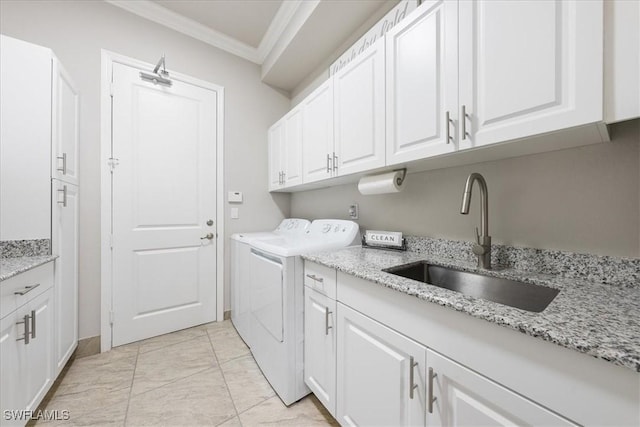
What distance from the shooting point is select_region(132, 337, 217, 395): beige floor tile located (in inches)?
62.6

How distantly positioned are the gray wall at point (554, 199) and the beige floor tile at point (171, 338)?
2089 millimetres

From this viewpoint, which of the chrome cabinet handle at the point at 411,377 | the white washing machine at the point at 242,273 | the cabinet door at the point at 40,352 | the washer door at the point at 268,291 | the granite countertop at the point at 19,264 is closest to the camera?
the chrome cabinet handle at the point at 411,377

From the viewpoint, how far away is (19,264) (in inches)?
47.9

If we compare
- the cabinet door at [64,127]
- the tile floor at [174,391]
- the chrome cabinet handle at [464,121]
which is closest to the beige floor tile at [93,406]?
the tile floor at [174,391]

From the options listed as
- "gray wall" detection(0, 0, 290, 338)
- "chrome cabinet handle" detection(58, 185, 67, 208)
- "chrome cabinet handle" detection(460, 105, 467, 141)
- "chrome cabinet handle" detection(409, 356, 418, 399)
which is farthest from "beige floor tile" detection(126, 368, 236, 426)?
"chrome cabinet handle" detection(460, 105, 467, 141)

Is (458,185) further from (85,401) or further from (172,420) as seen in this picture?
(85,401)

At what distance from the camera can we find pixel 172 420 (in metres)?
1.28

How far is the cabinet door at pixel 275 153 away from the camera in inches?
96.3

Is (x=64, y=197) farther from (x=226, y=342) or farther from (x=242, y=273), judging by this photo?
(x=226, y=342)

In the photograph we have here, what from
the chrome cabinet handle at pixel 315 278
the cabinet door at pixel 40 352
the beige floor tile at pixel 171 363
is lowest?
the beige floor tile at pixel 171 363

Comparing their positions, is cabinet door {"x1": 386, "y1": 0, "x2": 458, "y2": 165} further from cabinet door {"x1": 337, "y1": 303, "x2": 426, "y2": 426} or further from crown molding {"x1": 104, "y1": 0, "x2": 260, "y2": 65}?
crown molding {"x1": 104, "y1": 0, "x2": 260, "y2": 65}

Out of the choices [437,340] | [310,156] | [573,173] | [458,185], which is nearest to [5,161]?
[310,156]

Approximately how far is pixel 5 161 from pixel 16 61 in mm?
556

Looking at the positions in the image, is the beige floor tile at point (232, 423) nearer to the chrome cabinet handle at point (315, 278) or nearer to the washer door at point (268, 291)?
the washer door at point (268, 291)
